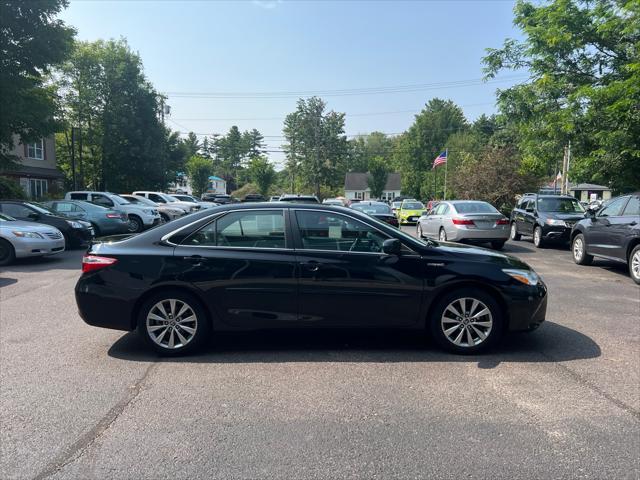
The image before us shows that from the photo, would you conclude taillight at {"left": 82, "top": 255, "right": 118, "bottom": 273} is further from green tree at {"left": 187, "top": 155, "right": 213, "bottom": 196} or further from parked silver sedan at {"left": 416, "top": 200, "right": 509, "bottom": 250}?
green tree at {"left": 187, "top": 155, "right": 213, "bottom": 196}

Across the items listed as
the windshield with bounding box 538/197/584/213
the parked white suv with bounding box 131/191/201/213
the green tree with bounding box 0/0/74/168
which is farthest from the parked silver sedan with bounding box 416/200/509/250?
the green tree with bounding box 0/0/74/168

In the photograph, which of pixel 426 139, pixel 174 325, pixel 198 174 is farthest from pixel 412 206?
pixel 426 139

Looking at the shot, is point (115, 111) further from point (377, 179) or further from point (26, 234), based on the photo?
point (377, 179)

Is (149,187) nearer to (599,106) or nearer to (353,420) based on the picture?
(599,106)

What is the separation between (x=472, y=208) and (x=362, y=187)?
248 feet

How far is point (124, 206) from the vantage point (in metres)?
19.6

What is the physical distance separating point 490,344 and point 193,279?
3191 millimetres

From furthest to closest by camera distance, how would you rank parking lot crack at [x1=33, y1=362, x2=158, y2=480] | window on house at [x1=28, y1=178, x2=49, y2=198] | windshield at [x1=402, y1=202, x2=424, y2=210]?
1. window on house at [x1=28, y1=178, x2=49, y2=198]
2. windshield at [x1=402, y1=202, x2=424, y2=210]
3. parking lot crack at [x1=33, y1=362, x2=158, y2=480]

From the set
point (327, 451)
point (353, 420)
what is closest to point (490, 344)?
point (353, 420)

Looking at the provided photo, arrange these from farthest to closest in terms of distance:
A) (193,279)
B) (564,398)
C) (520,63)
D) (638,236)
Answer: (520,63), (638,236), (193,279), (564,398)

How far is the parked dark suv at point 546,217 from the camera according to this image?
14852 mm

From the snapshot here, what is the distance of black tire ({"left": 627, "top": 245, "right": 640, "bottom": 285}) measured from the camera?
30.3 feet

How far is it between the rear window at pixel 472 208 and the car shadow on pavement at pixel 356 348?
858 cm

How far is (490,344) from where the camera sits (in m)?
5.09
